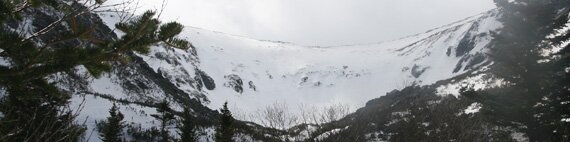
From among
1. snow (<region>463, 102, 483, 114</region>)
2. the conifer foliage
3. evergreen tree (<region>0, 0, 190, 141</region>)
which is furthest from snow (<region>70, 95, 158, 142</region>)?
evergreen tree (<region>0, 0, 190, 141</region>)

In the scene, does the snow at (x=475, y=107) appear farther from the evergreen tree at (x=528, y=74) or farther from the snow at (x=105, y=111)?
the snow at (x=105, y=111)

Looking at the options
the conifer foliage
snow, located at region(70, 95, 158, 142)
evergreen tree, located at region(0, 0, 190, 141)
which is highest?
snow, located at region(70, 95, 158, 142)

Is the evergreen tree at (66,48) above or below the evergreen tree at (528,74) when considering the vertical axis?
below

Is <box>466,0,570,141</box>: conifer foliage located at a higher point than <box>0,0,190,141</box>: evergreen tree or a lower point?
higher

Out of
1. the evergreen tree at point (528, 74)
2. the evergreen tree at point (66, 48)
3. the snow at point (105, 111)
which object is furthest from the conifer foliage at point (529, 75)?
the snow at point (105, 111)

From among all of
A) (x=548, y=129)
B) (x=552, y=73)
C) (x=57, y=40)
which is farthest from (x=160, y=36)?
(x=552, y=73)

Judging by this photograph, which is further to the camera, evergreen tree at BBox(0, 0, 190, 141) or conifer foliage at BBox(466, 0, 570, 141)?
conifer foliage at BBox(466, 0, 570, 141)

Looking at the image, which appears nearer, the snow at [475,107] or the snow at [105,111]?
the snow at [475,107]

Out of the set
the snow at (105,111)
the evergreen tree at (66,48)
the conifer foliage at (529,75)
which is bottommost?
the evergreen tree at (66,48)

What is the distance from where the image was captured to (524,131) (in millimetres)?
28422

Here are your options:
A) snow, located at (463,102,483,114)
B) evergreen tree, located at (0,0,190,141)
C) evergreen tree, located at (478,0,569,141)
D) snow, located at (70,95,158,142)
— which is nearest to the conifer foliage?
evergreen tree, located at (478,0,569,141)

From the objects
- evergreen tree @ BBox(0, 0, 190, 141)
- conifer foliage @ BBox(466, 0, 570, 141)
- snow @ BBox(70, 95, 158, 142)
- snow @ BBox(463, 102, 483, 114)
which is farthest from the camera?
snow @ BBox(70, 95, 158, 142)

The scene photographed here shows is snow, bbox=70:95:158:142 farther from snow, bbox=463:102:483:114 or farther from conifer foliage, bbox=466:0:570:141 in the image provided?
conifer foliage, bbox=466:0:570:141

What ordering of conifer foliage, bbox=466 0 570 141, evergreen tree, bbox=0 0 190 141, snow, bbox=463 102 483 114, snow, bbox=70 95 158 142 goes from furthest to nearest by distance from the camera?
snow, bbox=70 95 158 142
snow, bbox=463 102 483 114
conifer foliage, bbox=466 0 570 141
evergreen tree, bbox=0 0 190 141
